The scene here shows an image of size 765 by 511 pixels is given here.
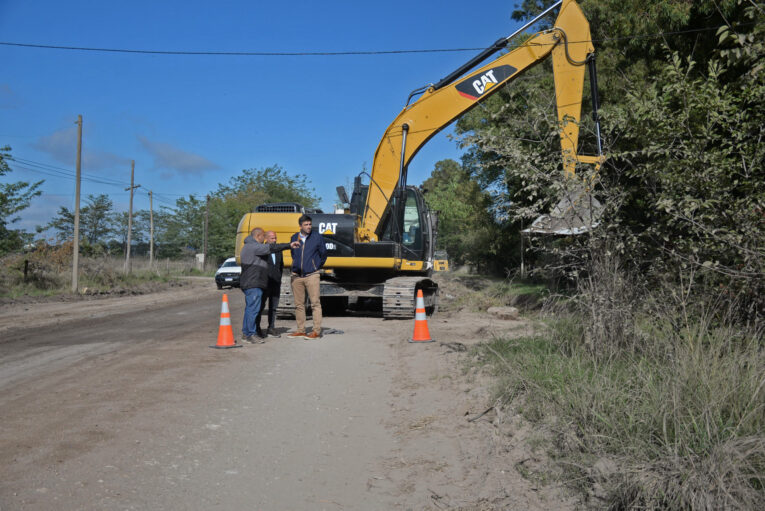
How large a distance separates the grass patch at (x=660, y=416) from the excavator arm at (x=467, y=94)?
734 cm

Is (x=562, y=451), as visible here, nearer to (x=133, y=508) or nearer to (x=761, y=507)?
(x=761, y=507)

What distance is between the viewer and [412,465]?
441 cm

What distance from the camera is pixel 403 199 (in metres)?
13.4

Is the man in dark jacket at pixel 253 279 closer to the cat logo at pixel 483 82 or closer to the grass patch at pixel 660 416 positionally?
the grass patch at pixel 660 416

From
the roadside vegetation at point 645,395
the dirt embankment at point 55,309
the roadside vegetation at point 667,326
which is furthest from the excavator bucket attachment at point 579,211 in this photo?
the dirt embankment at point 55,309

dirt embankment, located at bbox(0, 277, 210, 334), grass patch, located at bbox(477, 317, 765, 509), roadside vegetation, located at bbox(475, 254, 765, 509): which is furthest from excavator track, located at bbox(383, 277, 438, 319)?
dirt embankment, located at bbox(0, 277, 210, 334)

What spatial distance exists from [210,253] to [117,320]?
50.0 m

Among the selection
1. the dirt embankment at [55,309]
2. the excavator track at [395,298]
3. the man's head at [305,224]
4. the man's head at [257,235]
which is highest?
the man's head at [305,224]

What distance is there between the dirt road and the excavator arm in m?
5.21

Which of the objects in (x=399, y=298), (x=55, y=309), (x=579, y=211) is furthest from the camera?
(x=55, y=309)

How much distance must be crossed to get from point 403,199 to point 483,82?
9.64 feet

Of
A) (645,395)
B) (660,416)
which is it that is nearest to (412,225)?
(645,395)

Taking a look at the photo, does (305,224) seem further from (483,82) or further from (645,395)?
(645,395)

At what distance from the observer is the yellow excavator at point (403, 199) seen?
11.9m
